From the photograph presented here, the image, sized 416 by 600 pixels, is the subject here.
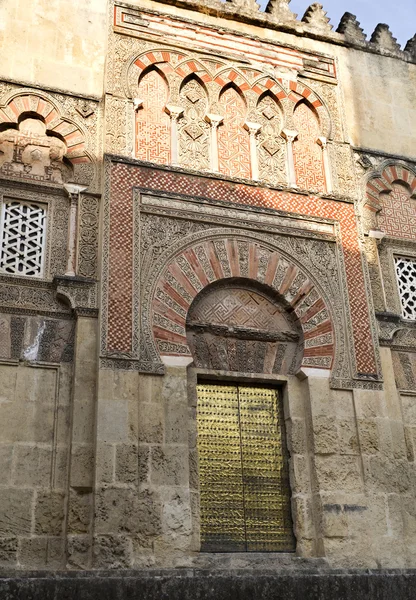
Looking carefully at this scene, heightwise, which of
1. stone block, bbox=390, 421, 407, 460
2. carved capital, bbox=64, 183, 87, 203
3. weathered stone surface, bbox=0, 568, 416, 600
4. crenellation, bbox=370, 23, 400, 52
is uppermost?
crenellation, bbox=370, 23, 400, 52

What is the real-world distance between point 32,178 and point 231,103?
2283mm

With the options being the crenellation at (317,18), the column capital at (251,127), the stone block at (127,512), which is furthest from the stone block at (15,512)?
the crenellation at (317,18)

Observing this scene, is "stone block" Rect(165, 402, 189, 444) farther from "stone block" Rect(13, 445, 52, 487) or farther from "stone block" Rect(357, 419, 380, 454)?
"stone block" Rect(357, 419, 380, 454)

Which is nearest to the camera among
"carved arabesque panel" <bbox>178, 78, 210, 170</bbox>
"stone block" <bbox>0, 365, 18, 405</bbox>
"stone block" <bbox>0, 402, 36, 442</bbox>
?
→ "stone block" <bbox>0, 402, 36, 442</bbox>

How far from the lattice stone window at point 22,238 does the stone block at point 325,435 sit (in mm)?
2644

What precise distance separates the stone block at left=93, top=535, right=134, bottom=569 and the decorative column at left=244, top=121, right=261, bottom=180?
3617mm

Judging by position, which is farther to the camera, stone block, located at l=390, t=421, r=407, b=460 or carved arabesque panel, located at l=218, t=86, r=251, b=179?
carved arabesque panel, located at l=218, t=86, r=251, b=179

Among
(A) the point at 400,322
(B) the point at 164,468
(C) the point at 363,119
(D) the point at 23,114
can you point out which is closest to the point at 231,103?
(C) the point at 363,119

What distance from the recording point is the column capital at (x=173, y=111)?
22.7ft

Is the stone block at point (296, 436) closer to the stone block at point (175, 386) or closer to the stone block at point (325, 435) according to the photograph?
the stone block at point (325, 435)

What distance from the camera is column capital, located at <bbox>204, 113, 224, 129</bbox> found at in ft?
23.1

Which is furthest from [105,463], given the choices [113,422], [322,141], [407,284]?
[322,141]

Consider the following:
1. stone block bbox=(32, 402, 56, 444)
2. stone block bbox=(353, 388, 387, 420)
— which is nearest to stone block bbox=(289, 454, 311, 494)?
stone block bbox=(353, 388, 387, 420)

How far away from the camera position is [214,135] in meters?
7.00
